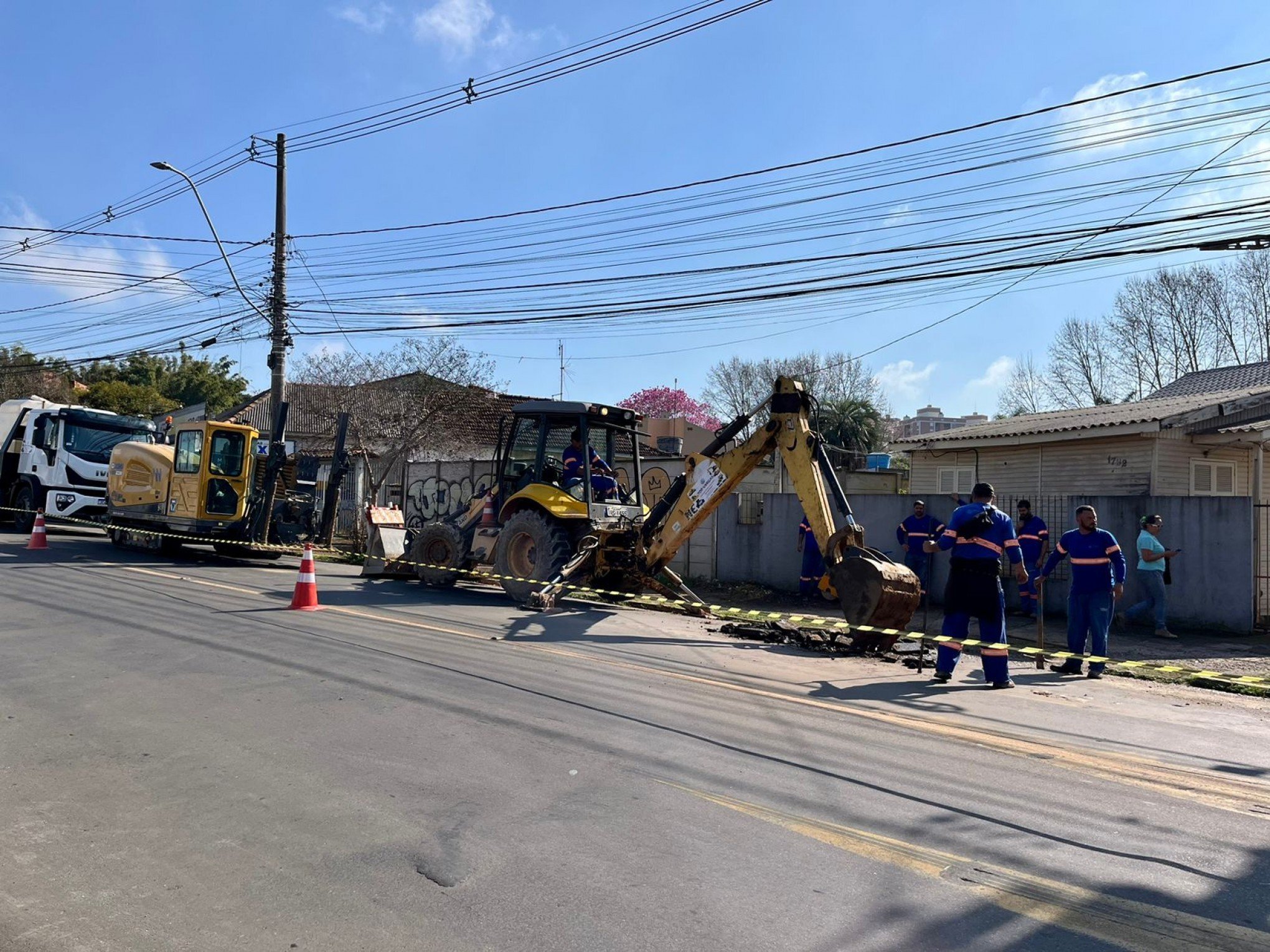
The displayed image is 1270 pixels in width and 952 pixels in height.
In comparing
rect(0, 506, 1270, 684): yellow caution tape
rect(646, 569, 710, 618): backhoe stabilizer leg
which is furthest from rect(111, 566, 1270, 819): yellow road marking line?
rect(646, 569, 710, 618): backhoe stabilizer leg

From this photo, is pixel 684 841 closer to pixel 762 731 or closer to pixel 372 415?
pixel 762 731

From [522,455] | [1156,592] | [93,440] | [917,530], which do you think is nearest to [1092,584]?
[1156,592]

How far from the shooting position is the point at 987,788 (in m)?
5.46

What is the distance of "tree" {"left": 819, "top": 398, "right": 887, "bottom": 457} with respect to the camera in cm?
4309

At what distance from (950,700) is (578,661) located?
336 centimetres

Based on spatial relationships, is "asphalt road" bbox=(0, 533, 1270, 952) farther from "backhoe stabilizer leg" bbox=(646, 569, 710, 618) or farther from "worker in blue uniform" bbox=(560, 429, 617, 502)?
"worker in blue uniform" bbox=(560, 429, 617, 502)

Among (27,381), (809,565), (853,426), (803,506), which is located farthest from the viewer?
(27,381)

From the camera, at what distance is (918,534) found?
15016 mm

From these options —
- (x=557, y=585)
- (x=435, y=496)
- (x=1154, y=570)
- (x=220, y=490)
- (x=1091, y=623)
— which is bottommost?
(x=1091, y=623)

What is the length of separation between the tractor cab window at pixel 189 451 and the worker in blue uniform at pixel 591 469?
8381mm

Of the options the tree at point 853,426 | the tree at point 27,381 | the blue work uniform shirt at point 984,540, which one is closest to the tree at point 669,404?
the tree at point 853,426

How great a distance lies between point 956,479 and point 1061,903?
18688 mm

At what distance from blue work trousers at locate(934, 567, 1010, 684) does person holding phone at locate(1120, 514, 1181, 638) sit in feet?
16.1

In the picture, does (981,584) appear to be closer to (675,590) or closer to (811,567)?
(675,590)
